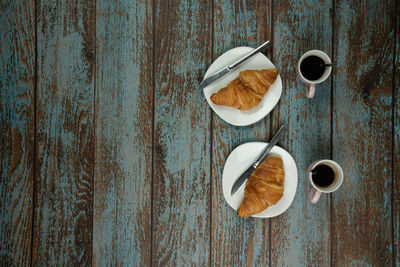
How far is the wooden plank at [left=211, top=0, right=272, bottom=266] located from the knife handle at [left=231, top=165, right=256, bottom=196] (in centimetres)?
7

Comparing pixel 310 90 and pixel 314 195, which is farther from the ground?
pixel 310 90

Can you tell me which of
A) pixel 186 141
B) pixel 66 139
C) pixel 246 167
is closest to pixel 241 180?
pixel 246 167

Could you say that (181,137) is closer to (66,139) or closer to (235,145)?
(235,145)

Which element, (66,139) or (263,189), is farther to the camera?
(66,139)

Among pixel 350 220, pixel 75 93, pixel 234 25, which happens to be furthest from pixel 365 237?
pixel 75 93

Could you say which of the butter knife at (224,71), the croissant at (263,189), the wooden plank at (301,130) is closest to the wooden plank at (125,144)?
the butter knife at (224,71)

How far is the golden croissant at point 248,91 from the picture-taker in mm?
795

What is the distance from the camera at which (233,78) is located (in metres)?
0.85

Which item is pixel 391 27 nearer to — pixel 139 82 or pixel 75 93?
pixel 139 82

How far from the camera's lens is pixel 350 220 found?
0.89 metres

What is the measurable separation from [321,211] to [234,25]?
0.69 meters

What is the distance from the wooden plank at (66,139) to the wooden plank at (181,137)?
24 centimetres

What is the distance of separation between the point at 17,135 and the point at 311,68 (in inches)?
39.3

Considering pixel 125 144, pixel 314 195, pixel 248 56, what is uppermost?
pixel 248 56
